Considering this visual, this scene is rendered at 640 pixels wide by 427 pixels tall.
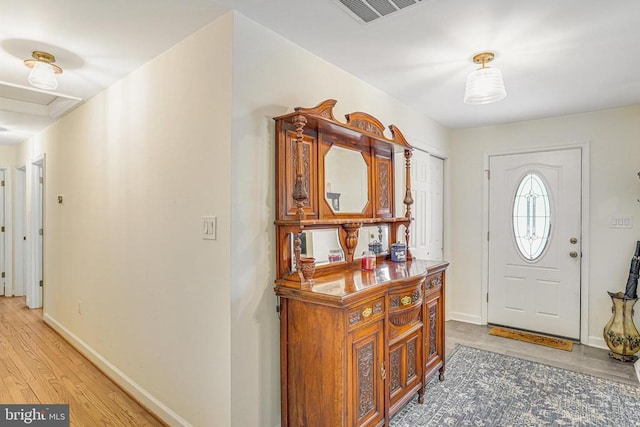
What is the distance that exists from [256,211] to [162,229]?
734mm

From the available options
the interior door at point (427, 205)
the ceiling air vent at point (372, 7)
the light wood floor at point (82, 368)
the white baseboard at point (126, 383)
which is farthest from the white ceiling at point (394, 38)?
the light wood floor at point (82, 368)

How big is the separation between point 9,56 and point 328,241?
8.12 feet

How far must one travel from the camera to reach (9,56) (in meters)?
2.39

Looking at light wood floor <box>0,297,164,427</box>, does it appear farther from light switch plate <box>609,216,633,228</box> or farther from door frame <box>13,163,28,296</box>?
light switch plate <box>609,216,633,228</box>

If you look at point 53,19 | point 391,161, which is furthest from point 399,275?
point 53,19

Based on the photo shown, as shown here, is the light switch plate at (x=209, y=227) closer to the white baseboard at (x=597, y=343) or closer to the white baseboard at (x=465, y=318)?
the white baseboard at (x=465, y=318)

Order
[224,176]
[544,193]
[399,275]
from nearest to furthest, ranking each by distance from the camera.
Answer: [224,176] → [399,275] → [544,193]

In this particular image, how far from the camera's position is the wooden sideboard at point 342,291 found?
5.90 feet

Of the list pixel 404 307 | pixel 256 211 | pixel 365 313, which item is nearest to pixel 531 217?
pixel 404 307

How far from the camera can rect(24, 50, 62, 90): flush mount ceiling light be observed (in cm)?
232

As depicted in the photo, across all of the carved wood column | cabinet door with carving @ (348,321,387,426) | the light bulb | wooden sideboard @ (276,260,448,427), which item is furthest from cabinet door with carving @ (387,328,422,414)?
the light bulb

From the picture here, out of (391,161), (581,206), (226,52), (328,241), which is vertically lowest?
(328,241)

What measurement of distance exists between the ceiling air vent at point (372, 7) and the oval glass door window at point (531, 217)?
2946mm

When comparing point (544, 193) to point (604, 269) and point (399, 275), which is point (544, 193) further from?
point (399, 275)
